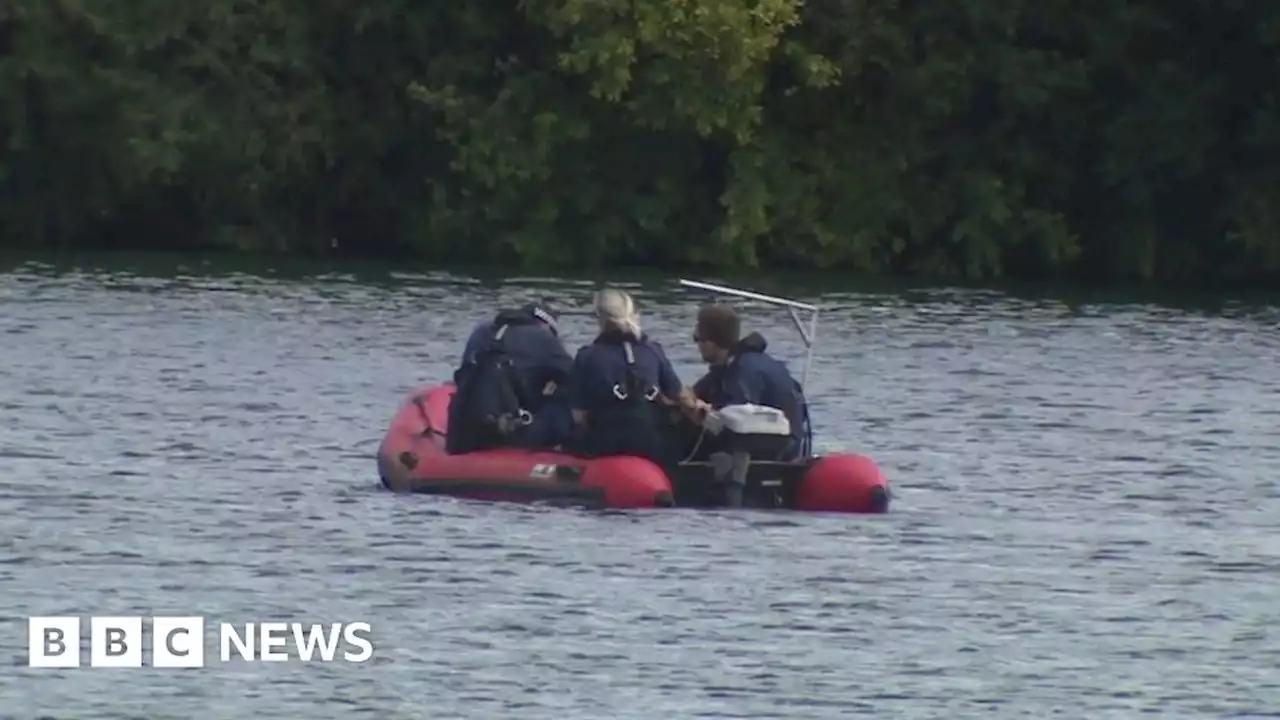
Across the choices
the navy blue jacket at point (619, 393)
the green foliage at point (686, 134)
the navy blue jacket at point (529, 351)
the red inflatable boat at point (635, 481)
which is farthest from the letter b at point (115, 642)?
the green foliage at point (686, 134)

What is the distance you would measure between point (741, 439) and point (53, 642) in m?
5.50

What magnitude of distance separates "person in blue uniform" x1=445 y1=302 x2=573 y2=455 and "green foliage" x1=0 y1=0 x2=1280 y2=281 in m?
28.3

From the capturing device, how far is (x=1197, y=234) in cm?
5062

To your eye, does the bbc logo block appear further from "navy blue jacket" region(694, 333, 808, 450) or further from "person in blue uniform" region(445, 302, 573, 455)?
"navy blue jacket" region(694, 333, 808, 450)

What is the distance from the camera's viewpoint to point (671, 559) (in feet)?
62.8

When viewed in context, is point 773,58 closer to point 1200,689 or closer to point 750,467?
point 750,467

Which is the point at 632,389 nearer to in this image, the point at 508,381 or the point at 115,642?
the point at 508,381

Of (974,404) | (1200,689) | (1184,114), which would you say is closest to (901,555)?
(1200,689)

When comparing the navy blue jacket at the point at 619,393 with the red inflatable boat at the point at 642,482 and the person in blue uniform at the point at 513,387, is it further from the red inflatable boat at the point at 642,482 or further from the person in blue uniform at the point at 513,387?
the person in blue uniform at the point at 513,387

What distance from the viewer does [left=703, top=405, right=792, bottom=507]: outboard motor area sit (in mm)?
20344

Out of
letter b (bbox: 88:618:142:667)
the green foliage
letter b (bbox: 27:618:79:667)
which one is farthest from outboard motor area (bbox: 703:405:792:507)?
the green foliage

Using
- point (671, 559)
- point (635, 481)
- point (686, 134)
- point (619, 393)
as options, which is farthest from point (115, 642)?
point (686, 134)

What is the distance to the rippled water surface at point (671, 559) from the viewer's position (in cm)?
1573

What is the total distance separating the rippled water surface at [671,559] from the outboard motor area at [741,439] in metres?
0.23
